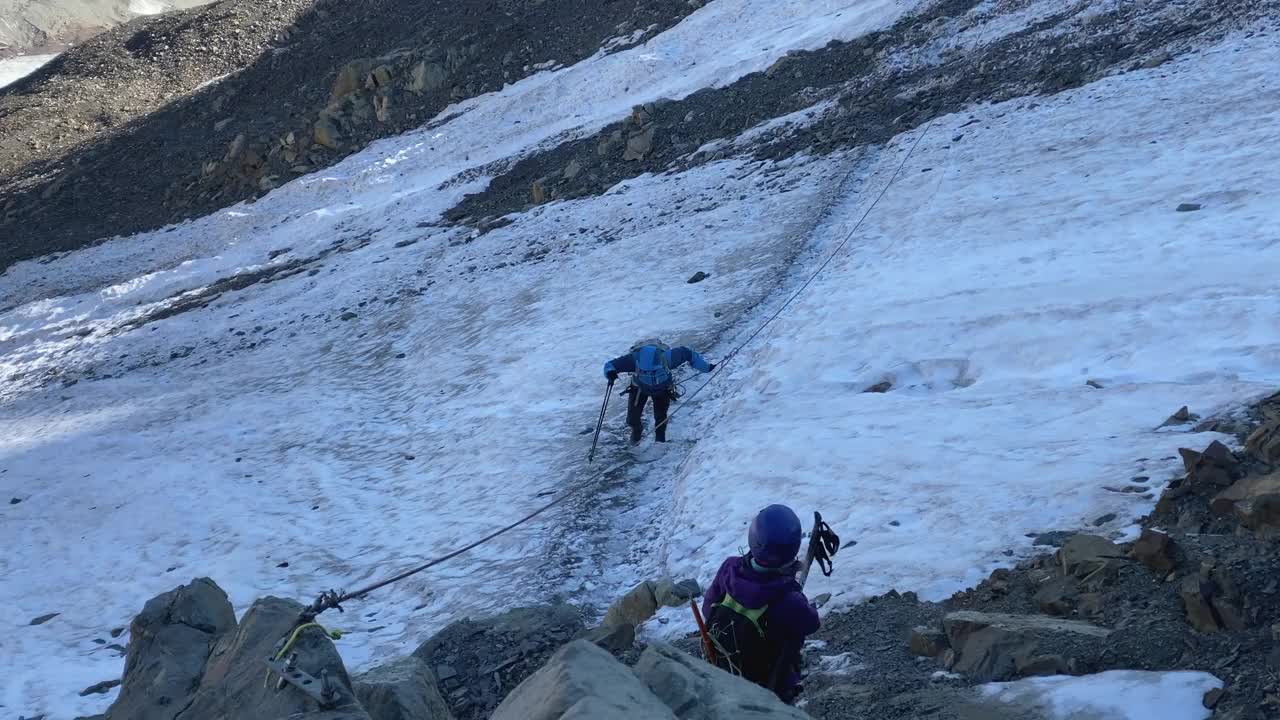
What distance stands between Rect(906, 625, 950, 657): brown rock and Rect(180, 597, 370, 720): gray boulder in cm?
310

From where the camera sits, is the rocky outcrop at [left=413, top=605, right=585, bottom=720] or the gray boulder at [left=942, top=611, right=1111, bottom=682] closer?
the gray boulder at [left=942, top=611, right=1111, bottom=682]

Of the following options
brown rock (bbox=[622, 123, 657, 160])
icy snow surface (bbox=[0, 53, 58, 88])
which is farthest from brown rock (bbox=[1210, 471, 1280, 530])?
icy snow surface (bbox=[0, 53, 58, 88])

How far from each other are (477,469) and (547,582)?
344 centimetres

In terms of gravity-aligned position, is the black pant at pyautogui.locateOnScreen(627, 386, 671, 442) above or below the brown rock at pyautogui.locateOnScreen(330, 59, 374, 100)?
below

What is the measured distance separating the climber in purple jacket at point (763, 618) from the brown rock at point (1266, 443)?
356cm

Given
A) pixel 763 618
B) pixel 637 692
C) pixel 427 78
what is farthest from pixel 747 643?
pixel 427 78

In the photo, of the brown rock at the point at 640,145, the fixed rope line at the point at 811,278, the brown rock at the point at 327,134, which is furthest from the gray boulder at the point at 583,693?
the brown rock at the point at 327,134

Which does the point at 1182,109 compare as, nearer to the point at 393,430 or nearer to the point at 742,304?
the point at 742,304

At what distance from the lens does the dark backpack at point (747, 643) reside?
5.10 m

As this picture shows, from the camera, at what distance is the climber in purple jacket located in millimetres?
5055

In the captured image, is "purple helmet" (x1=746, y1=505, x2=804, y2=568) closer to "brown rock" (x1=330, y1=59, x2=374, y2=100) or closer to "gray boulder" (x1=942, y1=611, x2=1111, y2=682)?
"gray boulder" (x1=942, y1=611, x2=1111, y2=682)

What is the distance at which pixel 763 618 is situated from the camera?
16.8 feet

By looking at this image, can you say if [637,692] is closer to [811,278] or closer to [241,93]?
[811,278]

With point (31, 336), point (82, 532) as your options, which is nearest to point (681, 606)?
point (82, 532)
